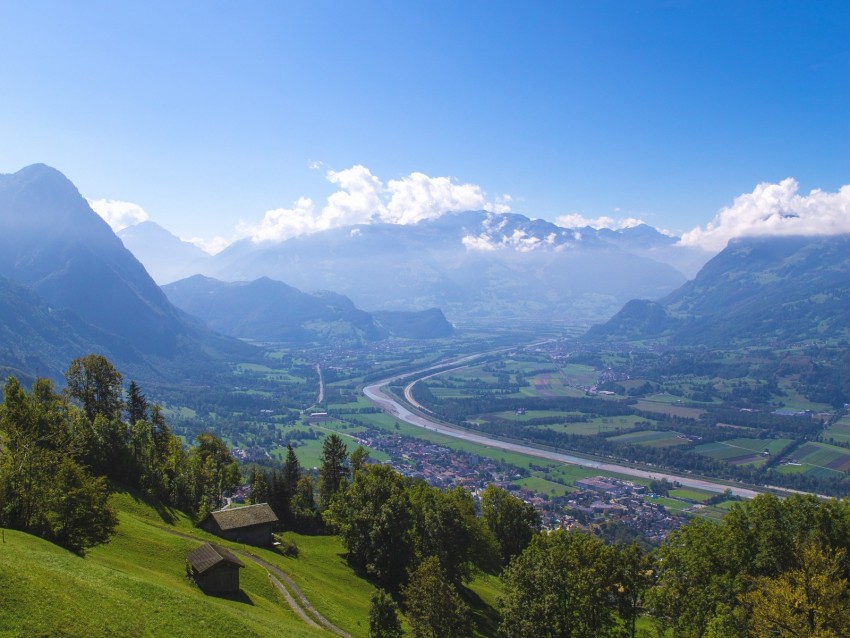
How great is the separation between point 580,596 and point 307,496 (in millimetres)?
47214

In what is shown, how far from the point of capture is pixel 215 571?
38.7 metres

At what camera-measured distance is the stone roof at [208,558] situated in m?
38.5

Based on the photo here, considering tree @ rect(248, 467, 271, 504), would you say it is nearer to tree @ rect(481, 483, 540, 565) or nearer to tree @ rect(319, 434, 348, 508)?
tree @ rect(319, 434, 348, 508)

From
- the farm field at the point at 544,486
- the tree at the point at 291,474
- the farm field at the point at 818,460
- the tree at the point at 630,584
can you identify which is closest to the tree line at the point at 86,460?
the tree at the point at 291,474

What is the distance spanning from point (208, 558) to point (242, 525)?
1833cm

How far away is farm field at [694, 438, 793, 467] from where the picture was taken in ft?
582

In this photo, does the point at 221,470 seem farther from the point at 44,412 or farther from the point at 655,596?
the point at 655,596

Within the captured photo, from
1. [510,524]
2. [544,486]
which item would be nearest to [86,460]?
[510,524]

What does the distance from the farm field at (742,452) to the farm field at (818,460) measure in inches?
225

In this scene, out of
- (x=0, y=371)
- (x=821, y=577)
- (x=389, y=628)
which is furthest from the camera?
(x=0, y=371)

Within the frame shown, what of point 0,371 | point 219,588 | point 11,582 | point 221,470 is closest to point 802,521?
point 219,588

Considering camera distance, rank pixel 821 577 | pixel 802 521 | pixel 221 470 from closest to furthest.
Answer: pixel 821 577 < pixel 802 521 < pixel 221 470

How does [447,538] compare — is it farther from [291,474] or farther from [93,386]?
[93,386]

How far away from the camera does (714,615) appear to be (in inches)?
1481
